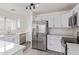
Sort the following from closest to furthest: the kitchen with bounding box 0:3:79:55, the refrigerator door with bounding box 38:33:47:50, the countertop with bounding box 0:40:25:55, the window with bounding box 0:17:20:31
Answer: the countertop with bounding box 0:40:25:55, the window with bounding box 0:17:20:31, the kitchen with bounding box 0:3:79:55, the refrigerator door with bounding box 38:33:47:50

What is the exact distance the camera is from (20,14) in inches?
73.2

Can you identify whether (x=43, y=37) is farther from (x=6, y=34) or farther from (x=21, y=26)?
(x=6, y=34)

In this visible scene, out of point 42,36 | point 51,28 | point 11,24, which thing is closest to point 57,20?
point 51,28

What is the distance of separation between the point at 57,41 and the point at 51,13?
131cm

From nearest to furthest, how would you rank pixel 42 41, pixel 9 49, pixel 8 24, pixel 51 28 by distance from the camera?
pixel 9 49 → pixel 8 24 → pixel 42 41 → pixel 51 28

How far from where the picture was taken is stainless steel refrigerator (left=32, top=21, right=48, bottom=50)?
305 centimetres

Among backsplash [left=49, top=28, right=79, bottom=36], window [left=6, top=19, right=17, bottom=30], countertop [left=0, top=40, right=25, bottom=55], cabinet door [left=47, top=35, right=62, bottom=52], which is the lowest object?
cabinet door [left=47, top=35, right=62, bottom=52]

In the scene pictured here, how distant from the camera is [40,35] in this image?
3.10 meters

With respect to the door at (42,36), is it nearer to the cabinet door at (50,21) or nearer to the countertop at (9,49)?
the cabinet door at (50,21)

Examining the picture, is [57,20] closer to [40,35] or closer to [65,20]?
[65,20]

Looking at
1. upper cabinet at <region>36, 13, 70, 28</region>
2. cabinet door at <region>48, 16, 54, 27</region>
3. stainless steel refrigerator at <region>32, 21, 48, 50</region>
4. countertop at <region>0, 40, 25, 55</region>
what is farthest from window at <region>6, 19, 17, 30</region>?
cabinet door at <region>48, 16, 54, 27</region>

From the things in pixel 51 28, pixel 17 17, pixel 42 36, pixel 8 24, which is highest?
pixel 17 17

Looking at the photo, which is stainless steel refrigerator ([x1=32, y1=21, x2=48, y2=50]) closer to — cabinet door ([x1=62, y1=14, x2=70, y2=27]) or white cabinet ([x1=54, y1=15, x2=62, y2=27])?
white cabinet ([x1=54, y1=15, x2=62, y2=27])

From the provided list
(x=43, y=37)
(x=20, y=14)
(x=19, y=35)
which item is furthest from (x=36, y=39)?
(x=20, y=14)
